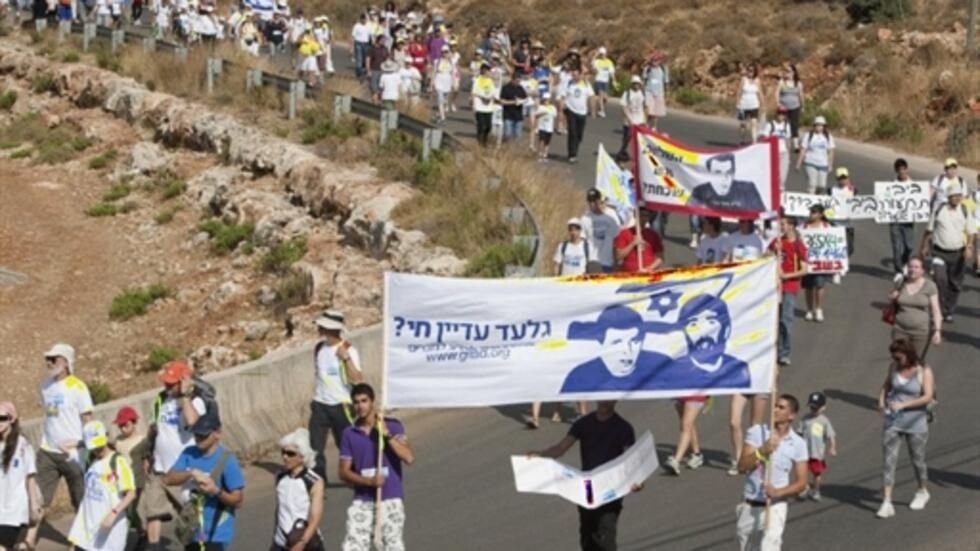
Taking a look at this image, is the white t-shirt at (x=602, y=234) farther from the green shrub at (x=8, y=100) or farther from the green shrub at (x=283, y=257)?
the green shrub at (x=8, y=100)

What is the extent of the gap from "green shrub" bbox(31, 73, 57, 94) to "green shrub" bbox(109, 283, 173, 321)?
42.5 feet

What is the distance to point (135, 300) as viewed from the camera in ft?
85.0

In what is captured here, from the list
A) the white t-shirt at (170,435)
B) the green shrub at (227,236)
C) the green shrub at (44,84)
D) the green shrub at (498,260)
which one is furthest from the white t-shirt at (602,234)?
the green shrub at (44,84)

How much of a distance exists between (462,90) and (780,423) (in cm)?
2987

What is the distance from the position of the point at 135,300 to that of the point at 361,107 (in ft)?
18.3

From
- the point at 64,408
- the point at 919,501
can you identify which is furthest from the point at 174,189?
the point at 919,501

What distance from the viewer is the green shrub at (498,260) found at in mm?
20281

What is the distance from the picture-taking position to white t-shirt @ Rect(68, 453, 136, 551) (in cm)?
1220

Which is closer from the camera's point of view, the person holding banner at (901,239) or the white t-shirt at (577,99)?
the person holding banner at (901,239)

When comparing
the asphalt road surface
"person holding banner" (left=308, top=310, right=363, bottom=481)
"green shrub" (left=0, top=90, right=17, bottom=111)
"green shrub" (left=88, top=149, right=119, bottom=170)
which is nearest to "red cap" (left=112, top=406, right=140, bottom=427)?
the asphalt road surface

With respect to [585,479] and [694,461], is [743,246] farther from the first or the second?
[585,479]

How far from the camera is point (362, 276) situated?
2245cm

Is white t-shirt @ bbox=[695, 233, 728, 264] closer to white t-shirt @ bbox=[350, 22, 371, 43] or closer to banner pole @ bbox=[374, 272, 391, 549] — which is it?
banner pole @ bbox=[374, 272, 391, 549]

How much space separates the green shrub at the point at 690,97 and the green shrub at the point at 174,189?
14158 mm
